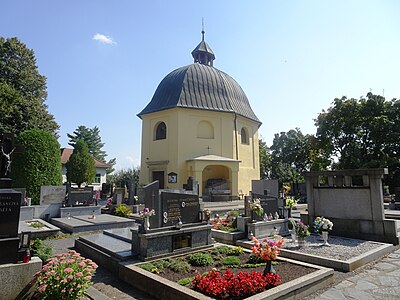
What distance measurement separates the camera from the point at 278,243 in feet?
17.2

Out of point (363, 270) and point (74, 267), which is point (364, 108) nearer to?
point (363, 270)

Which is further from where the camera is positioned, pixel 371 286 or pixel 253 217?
pixel 253 217

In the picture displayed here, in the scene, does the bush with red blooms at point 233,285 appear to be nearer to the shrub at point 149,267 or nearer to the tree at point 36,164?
the shrub at point 149,267

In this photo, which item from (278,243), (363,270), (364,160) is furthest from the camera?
(364,160)

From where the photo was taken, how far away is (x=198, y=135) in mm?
25953

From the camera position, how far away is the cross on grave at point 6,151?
6466 mm

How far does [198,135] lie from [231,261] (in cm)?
2038

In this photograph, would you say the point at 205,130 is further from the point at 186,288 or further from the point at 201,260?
the point at 186,288

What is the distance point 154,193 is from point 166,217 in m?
0.72

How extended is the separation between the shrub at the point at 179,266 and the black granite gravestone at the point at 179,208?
4.11 ft

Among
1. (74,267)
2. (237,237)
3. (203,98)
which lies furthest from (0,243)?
(203,98)

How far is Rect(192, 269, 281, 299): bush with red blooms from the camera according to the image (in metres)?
4.14

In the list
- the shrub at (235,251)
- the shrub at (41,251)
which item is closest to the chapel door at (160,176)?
the shrub at (235,251)

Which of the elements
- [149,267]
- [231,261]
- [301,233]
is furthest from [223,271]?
[301,233]
